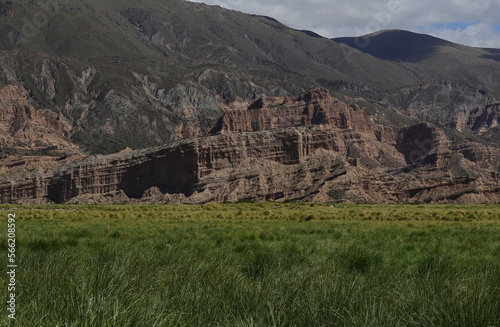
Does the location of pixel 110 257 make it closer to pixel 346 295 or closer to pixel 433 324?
pixel 346 295

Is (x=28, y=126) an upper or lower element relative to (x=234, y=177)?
upper

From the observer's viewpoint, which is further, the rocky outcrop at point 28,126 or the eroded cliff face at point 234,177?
the rocky outcrop at point 28,126

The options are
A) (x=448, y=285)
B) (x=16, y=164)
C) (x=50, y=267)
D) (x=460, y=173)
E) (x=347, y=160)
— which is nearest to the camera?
(x=448, y=285)

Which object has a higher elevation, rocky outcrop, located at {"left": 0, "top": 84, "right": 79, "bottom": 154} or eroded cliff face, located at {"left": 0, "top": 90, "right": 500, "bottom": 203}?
rocky outcrop, located at {"left": 0, "top": 84, "right": 79, "bottom": 154}

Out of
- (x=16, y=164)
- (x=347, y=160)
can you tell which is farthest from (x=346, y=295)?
(x=16, y=164)

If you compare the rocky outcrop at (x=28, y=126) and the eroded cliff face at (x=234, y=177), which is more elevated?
the rocky outcrop at (x=28, y=126)

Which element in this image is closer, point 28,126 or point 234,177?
point 234,177

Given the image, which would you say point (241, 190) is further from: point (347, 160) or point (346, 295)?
point (346, 295)

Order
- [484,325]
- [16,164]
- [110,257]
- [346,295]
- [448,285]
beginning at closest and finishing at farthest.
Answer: [484,325] < [346,295] < [448,285] < [110,257] < [16,164]

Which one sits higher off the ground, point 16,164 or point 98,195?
point 16,164

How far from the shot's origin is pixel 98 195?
110 meters

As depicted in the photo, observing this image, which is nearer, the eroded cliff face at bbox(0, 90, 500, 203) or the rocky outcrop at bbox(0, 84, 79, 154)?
the eroded cliff face at bbox(0, 90, 500, 203)

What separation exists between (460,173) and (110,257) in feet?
538

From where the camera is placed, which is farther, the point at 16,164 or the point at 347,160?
the point at 16,164
